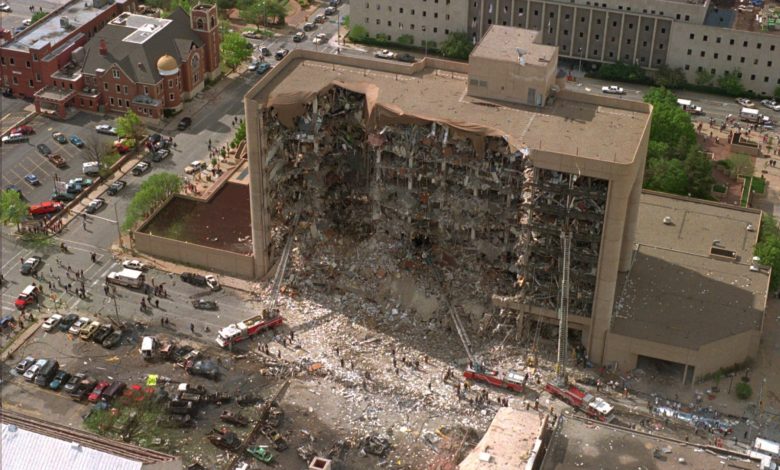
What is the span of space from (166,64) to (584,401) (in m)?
92.8

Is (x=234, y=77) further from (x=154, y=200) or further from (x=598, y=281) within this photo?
(x=598, y=281)

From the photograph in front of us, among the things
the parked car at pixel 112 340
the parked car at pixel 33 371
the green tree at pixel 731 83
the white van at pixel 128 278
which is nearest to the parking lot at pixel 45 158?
the white van at pixel 128 278

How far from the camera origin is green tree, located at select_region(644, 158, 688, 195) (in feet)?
509

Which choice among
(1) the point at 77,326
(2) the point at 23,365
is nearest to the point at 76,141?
(1) the point at 77,326

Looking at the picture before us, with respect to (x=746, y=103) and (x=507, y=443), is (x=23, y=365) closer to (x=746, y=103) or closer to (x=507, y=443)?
(x=507, y=443)

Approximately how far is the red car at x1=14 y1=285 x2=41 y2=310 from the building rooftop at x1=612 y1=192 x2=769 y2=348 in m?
70.0

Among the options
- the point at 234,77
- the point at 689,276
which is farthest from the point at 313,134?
the point at 234,77

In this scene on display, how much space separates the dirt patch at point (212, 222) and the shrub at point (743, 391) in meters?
62.1

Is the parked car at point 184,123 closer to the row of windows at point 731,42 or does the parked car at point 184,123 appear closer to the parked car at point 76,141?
the parked car at point 76,141

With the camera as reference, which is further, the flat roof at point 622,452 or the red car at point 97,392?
the red car at point 97,392

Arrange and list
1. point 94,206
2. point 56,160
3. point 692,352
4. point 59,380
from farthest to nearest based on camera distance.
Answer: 1. point 56,160
2. point 94,206
3. point 59,380
4. point 692,352

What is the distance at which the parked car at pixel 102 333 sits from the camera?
129 metres

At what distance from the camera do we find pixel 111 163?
164875 millimetres

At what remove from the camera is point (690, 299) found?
Answer: 128 metres
